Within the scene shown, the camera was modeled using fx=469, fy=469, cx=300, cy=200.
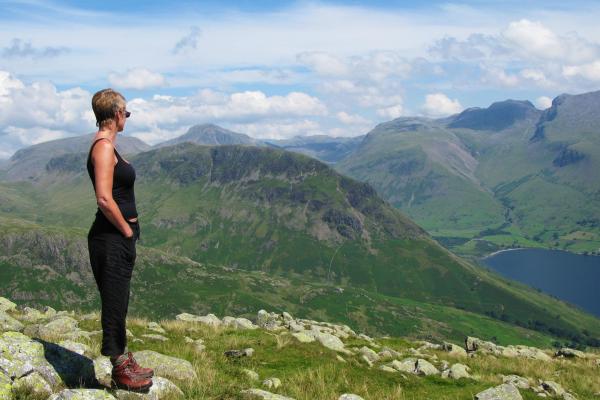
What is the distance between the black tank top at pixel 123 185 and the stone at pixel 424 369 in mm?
13440

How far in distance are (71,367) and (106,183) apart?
4281 millimetres

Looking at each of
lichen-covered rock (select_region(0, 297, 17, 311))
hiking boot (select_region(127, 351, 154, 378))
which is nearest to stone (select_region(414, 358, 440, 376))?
hiking boot (select_region(127, 351, 154, 378))

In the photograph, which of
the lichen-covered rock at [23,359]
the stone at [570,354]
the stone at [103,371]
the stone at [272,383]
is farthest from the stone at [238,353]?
the stone at [570,354]

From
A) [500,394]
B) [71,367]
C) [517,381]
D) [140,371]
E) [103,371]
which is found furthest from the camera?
[517,381]

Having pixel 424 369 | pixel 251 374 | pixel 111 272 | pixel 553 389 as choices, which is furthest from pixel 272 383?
pixel 553 389

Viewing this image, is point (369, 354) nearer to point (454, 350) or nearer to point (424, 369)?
point (424, 369)

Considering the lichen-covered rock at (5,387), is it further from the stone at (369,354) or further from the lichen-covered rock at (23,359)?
the stone at (369,354)

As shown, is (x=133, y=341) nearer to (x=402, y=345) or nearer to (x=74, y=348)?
(x=74, y=348)

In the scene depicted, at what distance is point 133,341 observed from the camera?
650 inches

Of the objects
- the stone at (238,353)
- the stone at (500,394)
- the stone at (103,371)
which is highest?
the stone at (103,371)

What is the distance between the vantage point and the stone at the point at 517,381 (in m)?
17.4

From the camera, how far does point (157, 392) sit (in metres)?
9.60

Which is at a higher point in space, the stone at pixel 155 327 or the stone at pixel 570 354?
the stone at pixel 155 327

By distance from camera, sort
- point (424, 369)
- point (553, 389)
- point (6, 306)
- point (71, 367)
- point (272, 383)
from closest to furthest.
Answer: point (71, 367)
point (272, 383)
point (553, 389)
point (424, 369)
point (6, 306)
